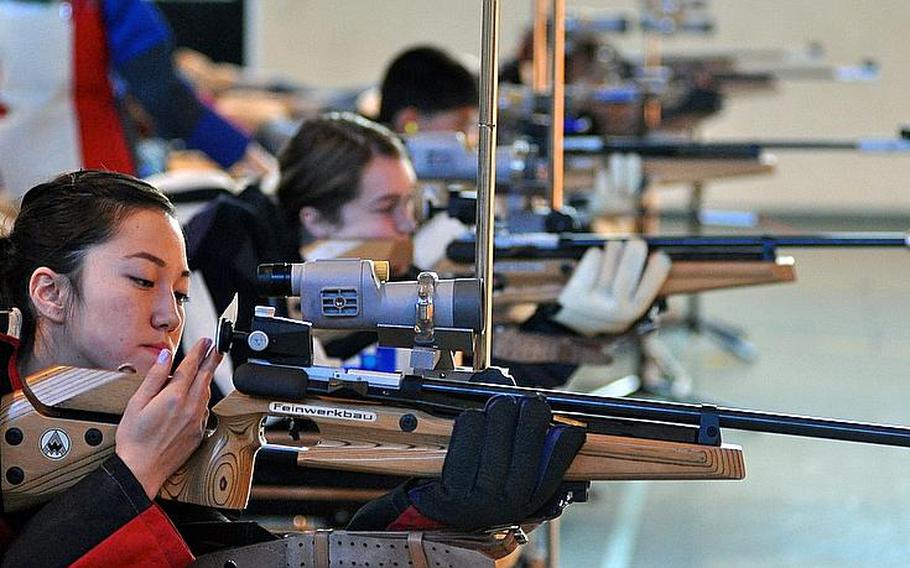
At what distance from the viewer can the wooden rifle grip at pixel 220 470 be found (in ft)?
5.29

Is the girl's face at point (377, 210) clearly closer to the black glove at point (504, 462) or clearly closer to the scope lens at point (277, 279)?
the scope lens at point (277, 279)

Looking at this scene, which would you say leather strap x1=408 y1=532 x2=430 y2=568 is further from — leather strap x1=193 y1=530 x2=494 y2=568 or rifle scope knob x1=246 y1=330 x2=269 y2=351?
rifle scope knob x1=246 y1=330 x2=269 y2=351

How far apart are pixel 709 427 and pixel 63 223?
740 mm

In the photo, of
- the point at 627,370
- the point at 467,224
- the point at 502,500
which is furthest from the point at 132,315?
the point at 627,370

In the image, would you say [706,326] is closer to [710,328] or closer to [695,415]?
[710,328]

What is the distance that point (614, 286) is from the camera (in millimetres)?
2648

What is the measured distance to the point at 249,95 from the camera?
7820 mm

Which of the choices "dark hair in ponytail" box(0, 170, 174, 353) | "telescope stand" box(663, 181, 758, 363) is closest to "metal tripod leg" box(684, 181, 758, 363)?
"telescope stand" box(663, 181, 758, 363)

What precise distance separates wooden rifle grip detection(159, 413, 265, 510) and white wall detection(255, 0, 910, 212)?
950cm

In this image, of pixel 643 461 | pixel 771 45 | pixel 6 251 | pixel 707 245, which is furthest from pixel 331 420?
pixel 771 45

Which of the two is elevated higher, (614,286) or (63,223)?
(63,223)

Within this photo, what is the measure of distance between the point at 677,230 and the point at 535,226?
7.88 metres

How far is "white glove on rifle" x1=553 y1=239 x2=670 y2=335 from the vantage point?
2.63 metres

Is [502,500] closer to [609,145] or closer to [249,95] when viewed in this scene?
[609,145]
